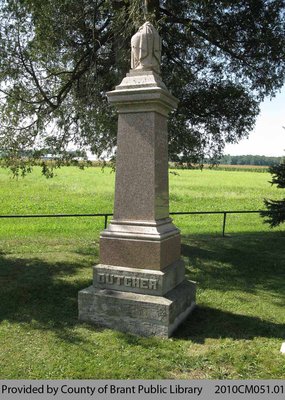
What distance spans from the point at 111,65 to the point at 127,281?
764 cm

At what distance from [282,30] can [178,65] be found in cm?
309

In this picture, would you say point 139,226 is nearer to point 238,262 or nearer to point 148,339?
point 148,339

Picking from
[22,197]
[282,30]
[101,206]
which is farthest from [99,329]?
[22,197]

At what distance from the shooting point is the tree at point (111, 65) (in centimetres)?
1074

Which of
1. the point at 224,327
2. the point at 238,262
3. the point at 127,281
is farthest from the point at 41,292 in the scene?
the point at 238,262

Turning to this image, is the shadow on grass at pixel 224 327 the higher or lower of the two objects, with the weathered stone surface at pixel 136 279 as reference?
lower

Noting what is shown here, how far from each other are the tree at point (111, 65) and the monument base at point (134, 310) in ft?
21.4

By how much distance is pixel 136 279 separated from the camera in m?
5.84

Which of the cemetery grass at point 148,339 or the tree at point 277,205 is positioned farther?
the tree at point 277,205

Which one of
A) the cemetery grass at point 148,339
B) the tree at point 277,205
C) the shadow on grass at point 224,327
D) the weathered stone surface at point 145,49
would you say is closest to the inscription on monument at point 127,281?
the cemetery grass at point 148,339

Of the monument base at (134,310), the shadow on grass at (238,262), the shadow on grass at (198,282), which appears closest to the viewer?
the monument base at (134,310)

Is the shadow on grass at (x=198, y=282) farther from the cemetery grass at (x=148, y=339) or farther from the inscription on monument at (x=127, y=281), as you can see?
the inscription on monument at (x=127, y=281)

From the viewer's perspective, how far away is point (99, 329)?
5797mm

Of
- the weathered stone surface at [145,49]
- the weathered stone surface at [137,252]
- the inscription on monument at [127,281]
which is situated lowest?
the inscription on monument at [127,281]
